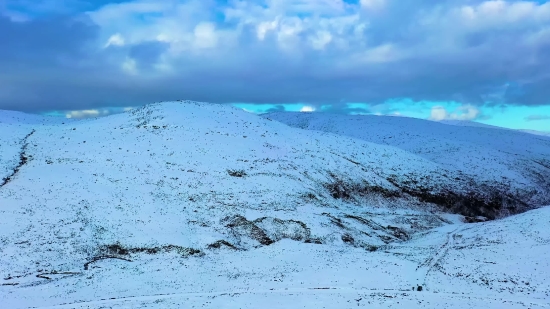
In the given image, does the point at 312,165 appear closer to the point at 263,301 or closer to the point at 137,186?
the point at 137,186

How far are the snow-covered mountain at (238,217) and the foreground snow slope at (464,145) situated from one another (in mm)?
615

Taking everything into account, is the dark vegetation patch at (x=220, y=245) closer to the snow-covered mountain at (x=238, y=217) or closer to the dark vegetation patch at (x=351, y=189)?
the snow-covered mountain at (x=238, y=217)

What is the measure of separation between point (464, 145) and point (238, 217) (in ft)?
173

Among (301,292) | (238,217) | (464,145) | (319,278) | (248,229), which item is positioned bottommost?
(301,292)

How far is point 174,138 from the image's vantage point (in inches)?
2277

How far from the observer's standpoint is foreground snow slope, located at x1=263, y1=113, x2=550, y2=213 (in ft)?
216

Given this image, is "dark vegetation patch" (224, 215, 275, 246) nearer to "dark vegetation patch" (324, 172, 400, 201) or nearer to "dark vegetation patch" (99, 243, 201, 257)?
"dark vegetation patch" (99, 243, 201, 257)

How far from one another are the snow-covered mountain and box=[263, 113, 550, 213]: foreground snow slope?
615mm

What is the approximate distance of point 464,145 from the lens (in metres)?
78.6

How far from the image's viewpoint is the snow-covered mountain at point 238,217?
1091 inches

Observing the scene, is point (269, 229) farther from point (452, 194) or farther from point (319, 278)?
point (452, 194)

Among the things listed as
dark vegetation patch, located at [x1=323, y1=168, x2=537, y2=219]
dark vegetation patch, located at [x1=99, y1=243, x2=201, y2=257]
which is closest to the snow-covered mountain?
dark vegetation patch, located at [x1=99, y1=243, x2=201, y2=257]

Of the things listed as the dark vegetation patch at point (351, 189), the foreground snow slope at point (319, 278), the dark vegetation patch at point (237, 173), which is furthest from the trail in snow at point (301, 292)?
the dark vegetation patch at point (351, 189)

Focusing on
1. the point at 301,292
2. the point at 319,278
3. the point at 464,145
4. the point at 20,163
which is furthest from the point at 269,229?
the point at 464,145
